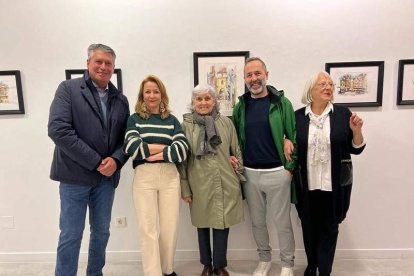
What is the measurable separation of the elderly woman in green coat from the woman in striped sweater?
0.35 feet

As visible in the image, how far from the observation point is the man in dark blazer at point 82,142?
68.0 inches

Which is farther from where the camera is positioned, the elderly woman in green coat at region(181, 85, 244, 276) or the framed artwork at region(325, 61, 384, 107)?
the framed artwork at region(325, 61, 384, 107)

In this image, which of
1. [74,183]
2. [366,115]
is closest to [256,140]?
[366,115]

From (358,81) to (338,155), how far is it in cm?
77

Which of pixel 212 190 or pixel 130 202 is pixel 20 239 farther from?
pixel 212 190

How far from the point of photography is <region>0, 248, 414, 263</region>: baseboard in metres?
2.46

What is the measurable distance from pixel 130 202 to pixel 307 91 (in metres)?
1.64

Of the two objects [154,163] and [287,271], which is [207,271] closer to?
[287,271]

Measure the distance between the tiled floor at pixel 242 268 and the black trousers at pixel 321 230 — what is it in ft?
1.00

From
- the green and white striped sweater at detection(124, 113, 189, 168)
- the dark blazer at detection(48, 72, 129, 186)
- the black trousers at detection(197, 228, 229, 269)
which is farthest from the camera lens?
the black trousers at detection(197, 228, 229, 269)

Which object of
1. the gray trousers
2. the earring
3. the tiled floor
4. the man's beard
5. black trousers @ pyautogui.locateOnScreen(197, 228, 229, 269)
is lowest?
the tiled floor

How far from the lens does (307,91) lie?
1963 millimetres

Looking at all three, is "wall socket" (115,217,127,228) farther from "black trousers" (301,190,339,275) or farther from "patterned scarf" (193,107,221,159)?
"black trousers" (301,190,339,275)

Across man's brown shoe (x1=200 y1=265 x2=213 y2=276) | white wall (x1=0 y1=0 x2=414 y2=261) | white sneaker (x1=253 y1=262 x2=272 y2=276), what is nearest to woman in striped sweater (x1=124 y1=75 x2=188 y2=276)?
man's brown shoe (x1=200 y1=265 x2=213 y2=276)
